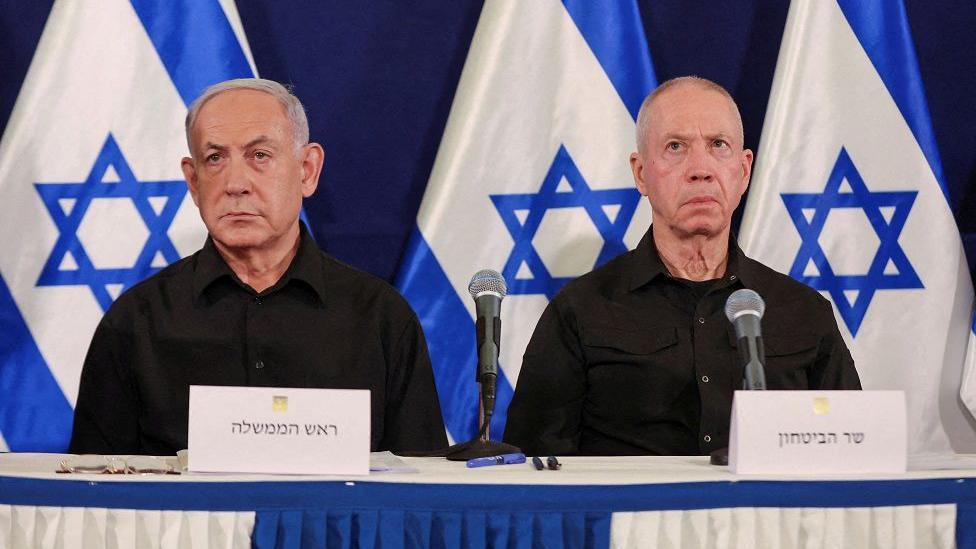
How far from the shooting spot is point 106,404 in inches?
109

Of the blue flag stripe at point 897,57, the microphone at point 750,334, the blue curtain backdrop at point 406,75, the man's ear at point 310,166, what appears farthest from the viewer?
the blue curtain backdrop at point 406,75

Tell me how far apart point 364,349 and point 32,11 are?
157 cm

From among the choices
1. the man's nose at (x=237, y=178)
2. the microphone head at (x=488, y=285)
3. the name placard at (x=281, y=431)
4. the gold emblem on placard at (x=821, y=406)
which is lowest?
the name placard at (x=281, y=431)

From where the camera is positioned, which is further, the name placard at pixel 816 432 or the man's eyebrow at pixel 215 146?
the man's eyebrow at pixel 215 146

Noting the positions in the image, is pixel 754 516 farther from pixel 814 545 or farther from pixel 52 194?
pixel 52 194

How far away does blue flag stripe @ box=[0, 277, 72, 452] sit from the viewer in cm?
331

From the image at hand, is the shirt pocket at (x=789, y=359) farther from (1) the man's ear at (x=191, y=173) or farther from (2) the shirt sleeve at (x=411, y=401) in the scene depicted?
(1) the man's ear at (x=191, y=173)

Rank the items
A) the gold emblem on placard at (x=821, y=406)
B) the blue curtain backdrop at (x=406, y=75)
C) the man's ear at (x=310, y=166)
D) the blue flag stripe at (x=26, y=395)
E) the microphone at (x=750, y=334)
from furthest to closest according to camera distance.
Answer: the blue curtain backdrop at (x=406, y=75)
the blue flag stripe at (x=26, y=395)
the man's ear at (x=310, y=166)
the microphone at (x=750, y=334)
the gold emblem on placard at (x=821, y=406)

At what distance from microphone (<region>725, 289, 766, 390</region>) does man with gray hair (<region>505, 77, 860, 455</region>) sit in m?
0.69

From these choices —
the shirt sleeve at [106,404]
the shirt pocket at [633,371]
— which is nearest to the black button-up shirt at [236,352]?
the shirt sleeve at [106,404]

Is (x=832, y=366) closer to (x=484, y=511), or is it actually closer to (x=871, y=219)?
(x=871, y=219)

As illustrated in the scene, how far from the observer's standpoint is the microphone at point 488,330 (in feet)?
6.89

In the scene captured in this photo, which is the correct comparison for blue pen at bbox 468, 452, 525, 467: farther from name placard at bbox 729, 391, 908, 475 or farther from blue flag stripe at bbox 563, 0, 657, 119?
blue flag stripe at bbox 563, 0, 657, 119

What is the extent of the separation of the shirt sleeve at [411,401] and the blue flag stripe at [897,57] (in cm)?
153
